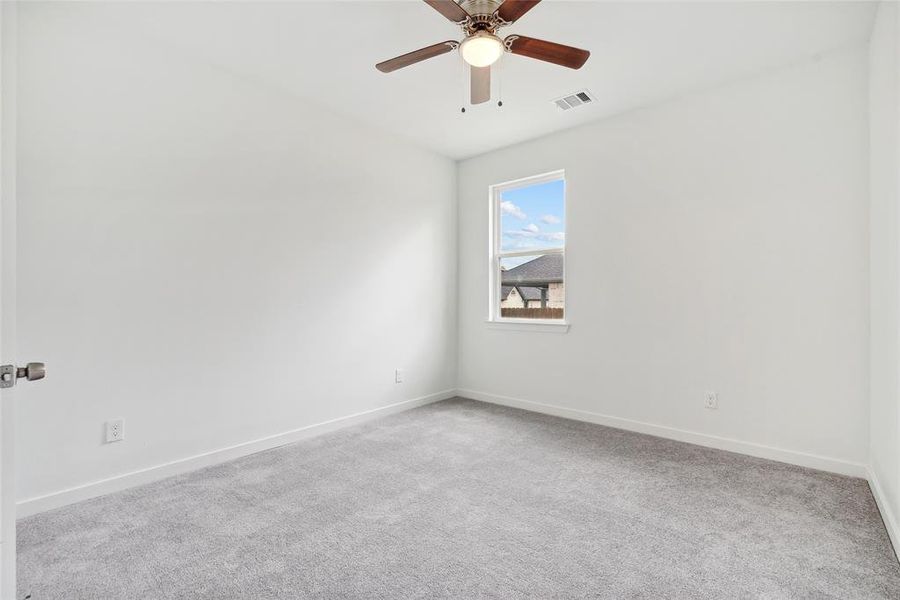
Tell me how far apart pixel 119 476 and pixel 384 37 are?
279 centimetres

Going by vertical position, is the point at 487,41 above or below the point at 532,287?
above

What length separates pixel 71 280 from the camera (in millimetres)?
2242

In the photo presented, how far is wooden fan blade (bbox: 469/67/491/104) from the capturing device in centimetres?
227

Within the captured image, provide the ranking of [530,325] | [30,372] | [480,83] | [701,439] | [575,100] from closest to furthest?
1. [30,372]
2. [480,83]
3. [701,439]
4. [575,100]
5. [530,325]

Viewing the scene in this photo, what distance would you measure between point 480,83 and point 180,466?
Result: 9.04 ft

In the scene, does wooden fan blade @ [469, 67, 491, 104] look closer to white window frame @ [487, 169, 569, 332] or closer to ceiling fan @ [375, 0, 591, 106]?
ceiling fan @ [375, 0, 591, 106]

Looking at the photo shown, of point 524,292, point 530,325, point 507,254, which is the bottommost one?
point 530,325

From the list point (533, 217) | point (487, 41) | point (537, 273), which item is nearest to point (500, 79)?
point (487, 41)

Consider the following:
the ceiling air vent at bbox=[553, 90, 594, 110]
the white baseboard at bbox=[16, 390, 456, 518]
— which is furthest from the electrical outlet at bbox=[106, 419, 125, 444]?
the ceiling air vent at bbox=[553, 90, 594, 110]

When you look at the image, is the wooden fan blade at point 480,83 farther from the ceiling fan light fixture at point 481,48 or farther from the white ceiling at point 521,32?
the white ceiling at point 521,32

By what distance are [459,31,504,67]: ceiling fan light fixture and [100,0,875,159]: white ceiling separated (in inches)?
16.7

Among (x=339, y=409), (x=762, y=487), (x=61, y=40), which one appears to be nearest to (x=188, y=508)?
(x=339, y=409)

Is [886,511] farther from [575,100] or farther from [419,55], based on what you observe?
[419,55]

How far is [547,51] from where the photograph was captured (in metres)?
2.08
